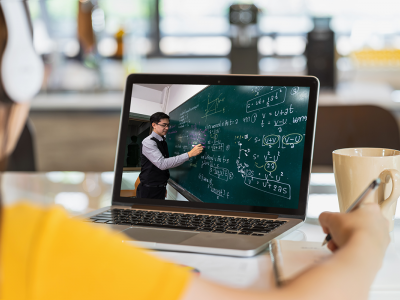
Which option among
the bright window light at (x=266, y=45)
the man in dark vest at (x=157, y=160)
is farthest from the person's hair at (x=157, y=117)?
the bright window light at (x=266, y=45)

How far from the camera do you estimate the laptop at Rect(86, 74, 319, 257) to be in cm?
75

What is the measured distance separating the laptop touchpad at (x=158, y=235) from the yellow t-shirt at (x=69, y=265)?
0.90 ft

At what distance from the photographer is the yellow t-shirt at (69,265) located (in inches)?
13.2

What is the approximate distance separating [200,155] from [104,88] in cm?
235

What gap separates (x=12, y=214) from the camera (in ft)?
1.16

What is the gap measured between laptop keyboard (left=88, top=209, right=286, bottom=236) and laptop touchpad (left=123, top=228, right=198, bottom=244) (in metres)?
0.02

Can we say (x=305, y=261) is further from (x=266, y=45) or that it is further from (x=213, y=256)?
(x=266, y=45)

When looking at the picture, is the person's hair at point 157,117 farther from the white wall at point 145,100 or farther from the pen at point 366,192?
the pen at point 366,192

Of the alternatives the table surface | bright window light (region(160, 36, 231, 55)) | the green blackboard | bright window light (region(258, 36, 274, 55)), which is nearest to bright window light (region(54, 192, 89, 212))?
the table surface

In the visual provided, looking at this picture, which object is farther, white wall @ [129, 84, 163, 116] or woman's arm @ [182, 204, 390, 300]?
white wall @ [129, 84, 163, 116]

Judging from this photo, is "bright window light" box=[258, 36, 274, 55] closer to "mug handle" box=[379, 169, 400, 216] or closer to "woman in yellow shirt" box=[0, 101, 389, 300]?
"mug handle" box=[379, 169, 400, 216]

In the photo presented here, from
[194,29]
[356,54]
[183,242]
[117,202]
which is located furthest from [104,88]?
[183,242]

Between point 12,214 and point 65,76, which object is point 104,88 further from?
point 12,214

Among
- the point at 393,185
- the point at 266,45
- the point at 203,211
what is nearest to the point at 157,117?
the point at 203,211
